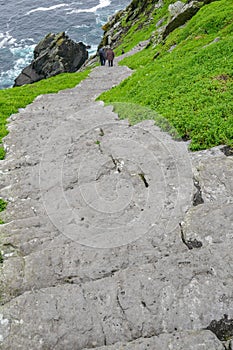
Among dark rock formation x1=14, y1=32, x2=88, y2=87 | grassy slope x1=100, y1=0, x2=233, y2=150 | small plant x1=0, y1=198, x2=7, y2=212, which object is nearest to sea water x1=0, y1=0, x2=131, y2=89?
dark rock formation x1=14, y1=32, x2=88, y2=87

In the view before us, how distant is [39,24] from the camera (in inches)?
3846

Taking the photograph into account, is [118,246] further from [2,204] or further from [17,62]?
A: [17,62]

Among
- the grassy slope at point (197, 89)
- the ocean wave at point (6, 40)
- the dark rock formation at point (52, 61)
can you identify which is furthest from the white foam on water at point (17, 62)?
the grassy slope at point (197, 89)

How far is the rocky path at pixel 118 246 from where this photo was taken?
7.91 metres

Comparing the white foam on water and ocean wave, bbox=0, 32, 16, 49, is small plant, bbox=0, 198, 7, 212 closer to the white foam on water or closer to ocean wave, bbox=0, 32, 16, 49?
the white foam on water

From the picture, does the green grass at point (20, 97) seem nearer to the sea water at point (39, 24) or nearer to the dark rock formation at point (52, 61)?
the dark rock formation at point (52, 61)

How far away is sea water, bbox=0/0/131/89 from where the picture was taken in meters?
79.8

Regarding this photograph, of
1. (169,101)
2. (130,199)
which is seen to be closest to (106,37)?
(169,101)

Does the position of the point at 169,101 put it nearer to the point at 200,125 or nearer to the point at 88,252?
the point at 200,125

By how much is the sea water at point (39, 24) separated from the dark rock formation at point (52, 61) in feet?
21.3

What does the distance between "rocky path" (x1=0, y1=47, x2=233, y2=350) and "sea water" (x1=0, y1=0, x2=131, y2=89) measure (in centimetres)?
6028

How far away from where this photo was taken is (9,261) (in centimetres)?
1030

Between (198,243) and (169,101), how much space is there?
40.2 feet

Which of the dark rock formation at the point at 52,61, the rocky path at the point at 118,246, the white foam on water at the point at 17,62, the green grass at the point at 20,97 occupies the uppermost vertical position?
the rocky path at the point at 118,246
